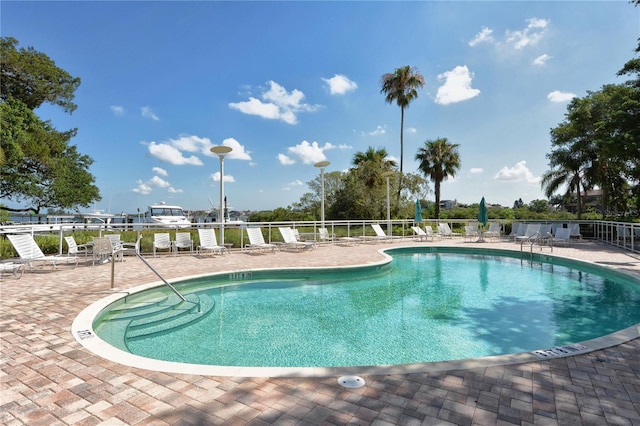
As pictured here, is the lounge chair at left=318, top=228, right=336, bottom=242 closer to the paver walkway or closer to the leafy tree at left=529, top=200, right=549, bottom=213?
the paver walkway

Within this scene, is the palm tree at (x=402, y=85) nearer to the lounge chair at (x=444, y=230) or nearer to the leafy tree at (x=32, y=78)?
the lounge chair at (x=444, y=230)

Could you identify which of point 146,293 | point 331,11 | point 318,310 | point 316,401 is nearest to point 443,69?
point 331,11

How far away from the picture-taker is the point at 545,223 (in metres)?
16.0

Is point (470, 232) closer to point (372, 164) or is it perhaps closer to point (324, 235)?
point (324, 235)

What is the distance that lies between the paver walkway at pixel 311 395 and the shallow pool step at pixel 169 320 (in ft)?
3.69

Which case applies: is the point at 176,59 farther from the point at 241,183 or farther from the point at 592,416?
the point at 592,416

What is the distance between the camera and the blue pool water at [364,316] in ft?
13.5

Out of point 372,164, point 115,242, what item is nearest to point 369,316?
point 115,242

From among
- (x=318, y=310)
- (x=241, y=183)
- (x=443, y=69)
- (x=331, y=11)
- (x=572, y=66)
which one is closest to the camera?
(x=318, y=310)

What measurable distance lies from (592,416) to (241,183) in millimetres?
23310

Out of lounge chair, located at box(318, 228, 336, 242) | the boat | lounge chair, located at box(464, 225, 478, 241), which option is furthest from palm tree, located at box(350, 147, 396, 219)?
the boat

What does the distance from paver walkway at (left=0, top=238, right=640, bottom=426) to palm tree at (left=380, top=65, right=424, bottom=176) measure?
72.7 feet

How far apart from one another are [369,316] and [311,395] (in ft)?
10.8

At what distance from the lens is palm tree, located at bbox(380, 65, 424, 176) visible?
23.2 meters
